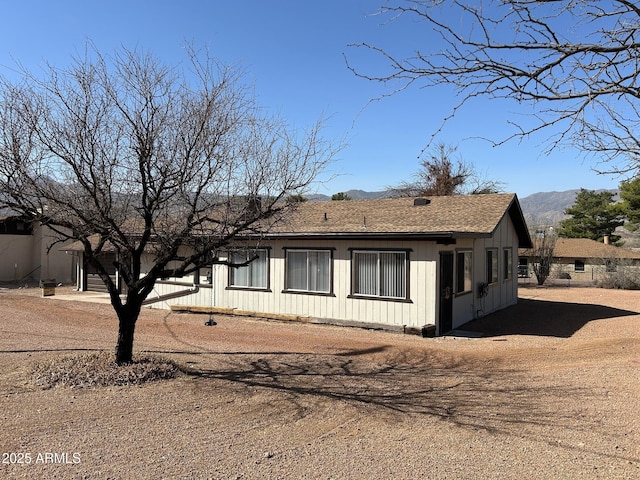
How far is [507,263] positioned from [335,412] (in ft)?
47.2

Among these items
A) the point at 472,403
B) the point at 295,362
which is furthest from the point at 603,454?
the point at 295,362

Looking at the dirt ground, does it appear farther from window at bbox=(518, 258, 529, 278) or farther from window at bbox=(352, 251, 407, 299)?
window at bbox=(518, 258, 529, 278)

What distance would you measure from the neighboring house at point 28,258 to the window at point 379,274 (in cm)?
2115

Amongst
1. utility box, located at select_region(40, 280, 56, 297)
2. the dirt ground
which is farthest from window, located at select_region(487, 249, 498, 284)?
utility box, located at select_region(40, 280, 56, 297)

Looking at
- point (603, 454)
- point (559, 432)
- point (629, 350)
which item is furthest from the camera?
point (629, 350)

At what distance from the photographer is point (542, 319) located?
49.7 ft

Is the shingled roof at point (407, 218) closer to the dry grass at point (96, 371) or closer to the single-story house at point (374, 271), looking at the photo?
the single-story house at point (374, 271)

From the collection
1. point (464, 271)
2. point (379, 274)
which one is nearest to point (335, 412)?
point (379, 274)

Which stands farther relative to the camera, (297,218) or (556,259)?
(556,259)

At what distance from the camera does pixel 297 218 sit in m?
15.8

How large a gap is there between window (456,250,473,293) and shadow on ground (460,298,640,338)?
1.06 metres

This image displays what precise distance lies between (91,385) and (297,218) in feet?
32.2

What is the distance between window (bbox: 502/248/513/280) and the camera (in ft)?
59.2

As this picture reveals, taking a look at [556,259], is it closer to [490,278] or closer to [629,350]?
[490,278]
